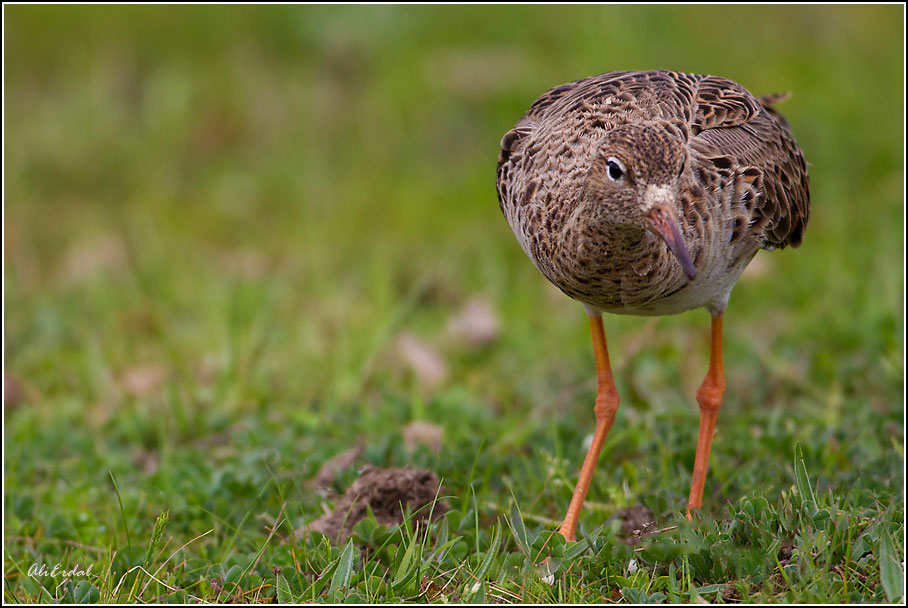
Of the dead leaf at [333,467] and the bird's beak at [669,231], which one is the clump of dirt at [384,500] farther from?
the bird's beak at [669,231]

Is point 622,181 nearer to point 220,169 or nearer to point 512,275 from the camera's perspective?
point 512,275

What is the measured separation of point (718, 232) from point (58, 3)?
8.06m

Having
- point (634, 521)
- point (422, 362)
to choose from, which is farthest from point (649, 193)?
point (422, 362)

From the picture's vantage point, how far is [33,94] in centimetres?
934

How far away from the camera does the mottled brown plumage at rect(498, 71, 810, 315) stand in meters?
3.52

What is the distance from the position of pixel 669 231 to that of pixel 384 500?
1624mm

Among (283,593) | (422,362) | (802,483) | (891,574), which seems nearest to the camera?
(891,574)

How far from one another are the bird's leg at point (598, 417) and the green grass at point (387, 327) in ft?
0.42

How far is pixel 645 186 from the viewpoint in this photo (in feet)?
11.3

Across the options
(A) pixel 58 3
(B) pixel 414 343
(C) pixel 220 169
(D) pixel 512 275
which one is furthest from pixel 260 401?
(A) pixel 58 3

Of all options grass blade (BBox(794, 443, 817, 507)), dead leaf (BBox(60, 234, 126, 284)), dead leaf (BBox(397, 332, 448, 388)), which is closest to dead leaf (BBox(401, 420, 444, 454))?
dead leaf (BBox(397, 332, 448, 388))

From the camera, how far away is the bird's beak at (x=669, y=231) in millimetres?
3383

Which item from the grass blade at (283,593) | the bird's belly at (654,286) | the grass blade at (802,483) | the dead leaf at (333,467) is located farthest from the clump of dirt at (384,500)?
the grass blade at (802,483)

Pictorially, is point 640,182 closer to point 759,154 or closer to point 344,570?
point 759,154
